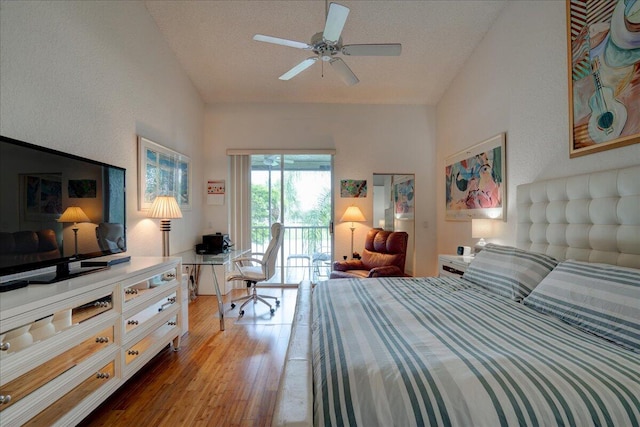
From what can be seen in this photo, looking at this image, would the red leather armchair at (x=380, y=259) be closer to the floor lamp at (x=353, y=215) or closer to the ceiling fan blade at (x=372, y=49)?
the floor lamp at (x=353, y=215)

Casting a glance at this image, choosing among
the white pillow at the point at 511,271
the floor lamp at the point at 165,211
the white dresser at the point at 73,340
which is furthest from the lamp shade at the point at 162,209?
the white pillow at the point at 511,271

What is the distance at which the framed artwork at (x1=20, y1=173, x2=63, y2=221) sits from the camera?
4.87 ft

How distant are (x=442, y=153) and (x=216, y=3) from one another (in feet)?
11.6

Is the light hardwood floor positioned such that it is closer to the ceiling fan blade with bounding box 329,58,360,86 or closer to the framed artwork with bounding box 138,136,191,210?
the framed artwork with bounding box 138,136,191,210

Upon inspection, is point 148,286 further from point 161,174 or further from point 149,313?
point 161,174

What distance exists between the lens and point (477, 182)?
11.3 ft

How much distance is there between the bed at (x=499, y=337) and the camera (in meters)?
0.85

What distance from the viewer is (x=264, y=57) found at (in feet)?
12.0

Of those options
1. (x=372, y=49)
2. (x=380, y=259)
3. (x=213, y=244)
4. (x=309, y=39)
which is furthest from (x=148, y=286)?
(x=309, y=39)

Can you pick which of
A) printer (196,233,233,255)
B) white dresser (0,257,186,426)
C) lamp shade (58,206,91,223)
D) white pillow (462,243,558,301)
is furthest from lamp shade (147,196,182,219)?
white pillow (462,243,558,301)

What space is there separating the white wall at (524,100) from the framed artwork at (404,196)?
3.01 feet

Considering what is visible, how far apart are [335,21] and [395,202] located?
318 cm

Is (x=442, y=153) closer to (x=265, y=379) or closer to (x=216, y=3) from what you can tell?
(x=216, y=3)

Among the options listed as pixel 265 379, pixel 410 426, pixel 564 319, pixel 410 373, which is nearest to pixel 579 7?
pixel 564 319
